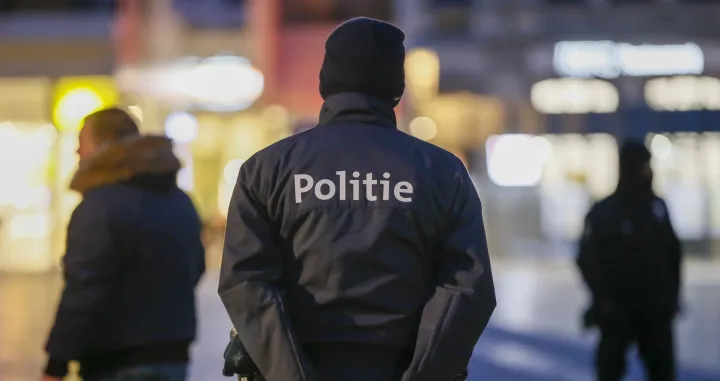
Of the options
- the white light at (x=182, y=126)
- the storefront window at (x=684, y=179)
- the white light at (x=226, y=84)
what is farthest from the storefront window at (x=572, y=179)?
the white light at (x=182, y=126)

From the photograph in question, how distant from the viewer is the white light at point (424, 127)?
24.2m

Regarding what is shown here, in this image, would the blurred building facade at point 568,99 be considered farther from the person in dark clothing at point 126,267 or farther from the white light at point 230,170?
the person in dark clothing at point 126,267

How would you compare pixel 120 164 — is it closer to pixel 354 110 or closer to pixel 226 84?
pixel 354 110

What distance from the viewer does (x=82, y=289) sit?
3.88 meters

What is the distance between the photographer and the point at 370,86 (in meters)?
3.04

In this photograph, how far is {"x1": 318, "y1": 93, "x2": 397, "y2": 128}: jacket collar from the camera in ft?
9.94

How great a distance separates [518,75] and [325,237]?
21.7 metres

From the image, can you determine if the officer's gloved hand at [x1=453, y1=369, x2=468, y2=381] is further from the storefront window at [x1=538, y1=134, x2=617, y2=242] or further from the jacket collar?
the storefront window at [x1=538, y1=134, x2=617, y2=242]

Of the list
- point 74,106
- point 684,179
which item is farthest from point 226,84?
point 684,179

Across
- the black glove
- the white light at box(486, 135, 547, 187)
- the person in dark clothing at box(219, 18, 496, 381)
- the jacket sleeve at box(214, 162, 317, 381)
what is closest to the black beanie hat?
the person in dark clothing at box(219, 18, 496, 381)

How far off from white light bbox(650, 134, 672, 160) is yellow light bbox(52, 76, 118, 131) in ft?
34.0

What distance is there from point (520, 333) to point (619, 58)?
1328 centimetres

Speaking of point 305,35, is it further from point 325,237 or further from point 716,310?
point 325,237

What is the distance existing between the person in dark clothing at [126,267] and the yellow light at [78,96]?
1906cm
